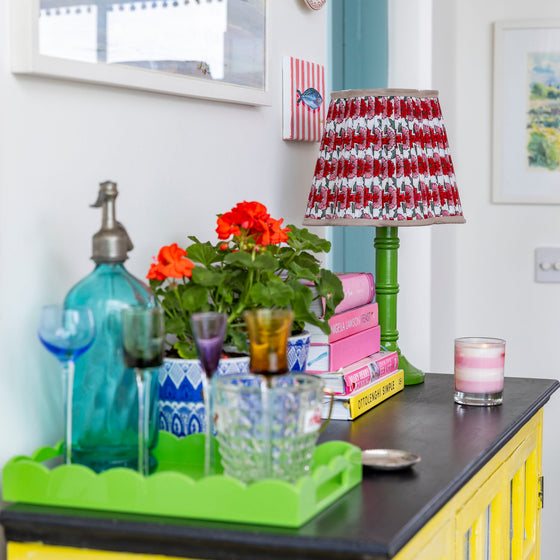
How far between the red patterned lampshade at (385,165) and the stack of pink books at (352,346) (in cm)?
12

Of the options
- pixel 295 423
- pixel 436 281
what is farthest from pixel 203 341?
pixel 436 281

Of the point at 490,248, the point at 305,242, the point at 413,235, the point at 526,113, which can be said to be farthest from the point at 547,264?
the point at 305,242

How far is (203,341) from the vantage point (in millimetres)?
1013

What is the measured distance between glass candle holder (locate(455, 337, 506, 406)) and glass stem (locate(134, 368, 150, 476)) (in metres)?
0.65

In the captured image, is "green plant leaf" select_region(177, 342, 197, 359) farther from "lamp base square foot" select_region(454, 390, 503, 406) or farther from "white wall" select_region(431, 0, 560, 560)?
"white wall" select_region(431, 0, 560, 560)

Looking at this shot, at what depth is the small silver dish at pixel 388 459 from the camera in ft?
3.76

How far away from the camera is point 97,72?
1.25 m

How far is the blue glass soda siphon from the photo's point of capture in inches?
42.4

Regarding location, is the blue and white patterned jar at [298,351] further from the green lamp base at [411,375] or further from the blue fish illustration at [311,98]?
the blue fish illustration at [311,98]

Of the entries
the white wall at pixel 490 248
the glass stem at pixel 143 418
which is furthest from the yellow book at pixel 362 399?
the white wall at pixel 490 248

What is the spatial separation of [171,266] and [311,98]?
2.88 feet

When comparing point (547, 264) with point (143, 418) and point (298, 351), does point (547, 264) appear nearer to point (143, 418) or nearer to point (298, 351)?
point (298, 351)

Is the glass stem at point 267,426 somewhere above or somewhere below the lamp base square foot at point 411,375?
above

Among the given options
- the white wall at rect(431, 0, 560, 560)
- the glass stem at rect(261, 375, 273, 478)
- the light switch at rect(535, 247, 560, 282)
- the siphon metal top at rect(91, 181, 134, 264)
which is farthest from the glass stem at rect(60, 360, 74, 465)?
the light switch at rect(535, 247, 560, 282)
